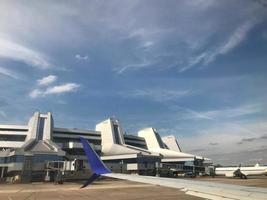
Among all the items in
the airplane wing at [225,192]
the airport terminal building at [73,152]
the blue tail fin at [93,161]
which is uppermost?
the airport terminal building at [73,152]

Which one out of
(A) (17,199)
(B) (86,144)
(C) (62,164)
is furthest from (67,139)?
(B) (86,144)

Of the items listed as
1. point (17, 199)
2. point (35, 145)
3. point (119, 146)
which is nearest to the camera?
point (17, 199)

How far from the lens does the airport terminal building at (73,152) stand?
76.9 meters

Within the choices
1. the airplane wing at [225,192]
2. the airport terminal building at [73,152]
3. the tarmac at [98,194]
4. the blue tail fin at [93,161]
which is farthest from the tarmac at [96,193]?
A: the airport terminal building at [73,152]

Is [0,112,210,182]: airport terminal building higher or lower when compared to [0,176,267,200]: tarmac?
higher

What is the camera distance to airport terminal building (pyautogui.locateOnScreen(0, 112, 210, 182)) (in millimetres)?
76875

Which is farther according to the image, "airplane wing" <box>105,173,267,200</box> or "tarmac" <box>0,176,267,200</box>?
"tarmac" <box>0,176,267,200</box>

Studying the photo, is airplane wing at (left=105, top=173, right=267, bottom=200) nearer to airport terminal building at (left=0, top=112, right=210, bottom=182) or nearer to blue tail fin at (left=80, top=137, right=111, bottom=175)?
blue tail fin at (left=80, top=137, right=111, bottom=175)

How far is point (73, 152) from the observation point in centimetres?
12400

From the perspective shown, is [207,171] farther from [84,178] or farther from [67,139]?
[67,139]

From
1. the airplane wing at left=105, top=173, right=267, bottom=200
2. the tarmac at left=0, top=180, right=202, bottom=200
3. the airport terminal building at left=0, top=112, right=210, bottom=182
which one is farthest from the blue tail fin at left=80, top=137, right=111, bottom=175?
the airport terminal building at left=0, top=112, right=210, bottom=182

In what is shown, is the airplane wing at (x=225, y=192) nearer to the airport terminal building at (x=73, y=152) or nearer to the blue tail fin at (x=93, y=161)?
the blue tail fin at (x=93, y=161)

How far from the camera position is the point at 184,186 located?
1009 cm

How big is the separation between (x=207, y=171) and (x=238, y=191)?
101 meters
